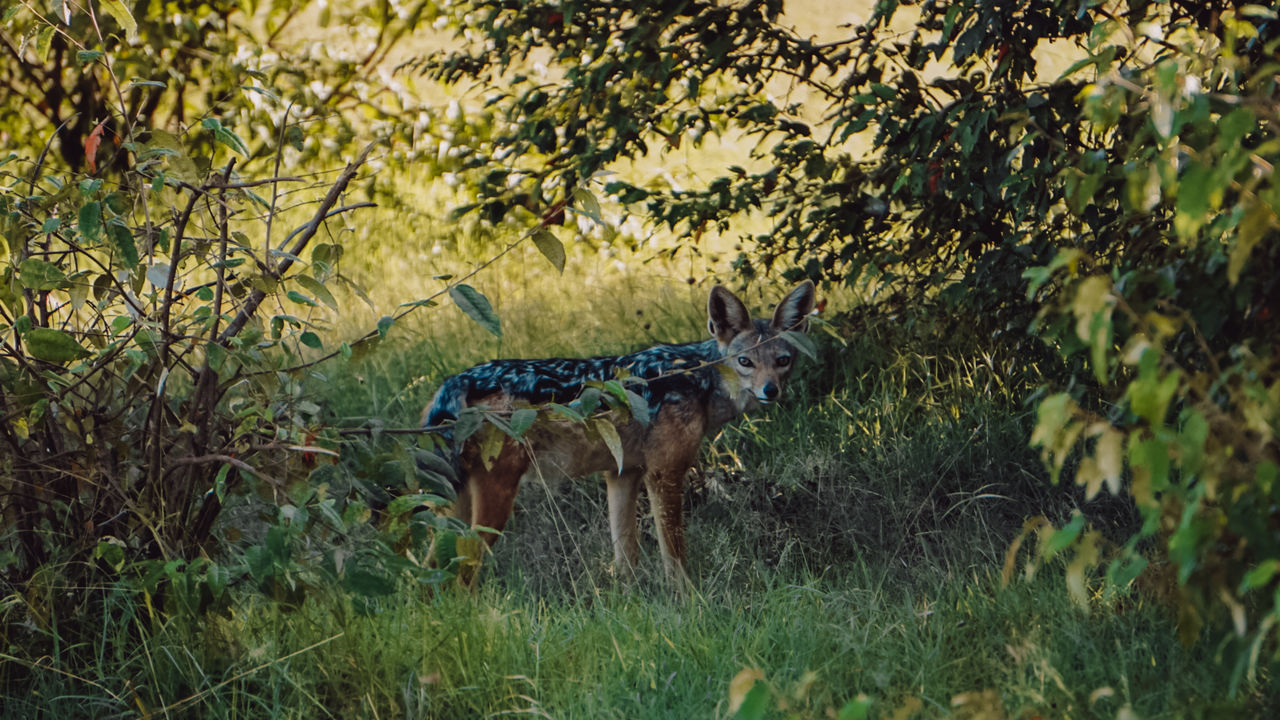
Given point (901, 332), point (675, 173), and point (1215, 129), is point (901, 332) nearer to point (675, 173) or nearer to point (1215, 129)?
point (1215, 129)

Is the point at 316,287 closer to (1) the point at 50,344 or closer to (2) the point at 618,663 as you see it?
(1) the point at 50,344

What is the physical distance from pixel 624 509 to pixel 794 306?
Answer: 1110mm

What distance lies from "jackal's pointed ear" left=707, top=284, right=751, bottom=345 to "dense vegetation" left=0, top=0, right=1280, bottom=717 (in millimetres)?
396

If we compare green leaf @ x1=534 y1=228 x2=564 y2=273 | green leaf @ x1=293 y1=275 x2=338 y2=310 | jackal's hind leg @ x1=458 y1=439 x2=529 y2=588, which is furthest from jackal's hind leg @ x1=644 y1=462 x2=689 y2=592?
green leaf @ x1=293 y1=275 x2=338 y2=310

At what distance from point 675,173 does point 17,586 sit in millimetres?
7201

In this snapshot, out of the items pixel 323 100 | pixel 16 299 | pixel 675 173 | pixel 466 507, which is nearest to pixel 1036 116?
pixel 466 507

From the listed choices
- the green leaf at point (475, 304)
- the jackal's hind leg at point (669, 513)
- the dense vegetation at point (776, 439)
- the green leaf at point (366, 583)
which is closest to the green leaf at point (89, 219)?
the dense vegetation at point (776, 439)

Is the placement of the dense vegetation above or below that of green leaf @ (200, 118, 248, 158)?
below

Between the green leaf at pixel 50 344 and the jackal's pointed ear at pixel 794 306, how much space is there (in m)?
2.77

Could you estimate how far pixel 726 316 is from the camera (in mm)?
5180

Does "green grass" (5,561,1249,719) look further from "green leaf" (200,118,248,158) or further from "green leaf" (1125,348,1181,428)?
"green leaf" (200,118,248,158)

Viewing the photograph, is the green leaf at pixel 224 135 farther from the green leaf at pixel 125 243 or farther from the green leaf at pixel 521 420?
the green leaf at pixel 521 420

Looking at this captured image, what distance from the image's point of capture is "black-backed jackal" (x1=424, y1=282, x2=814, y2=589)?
4684mm

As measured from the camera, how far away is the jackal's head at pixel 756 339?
16.5ft
